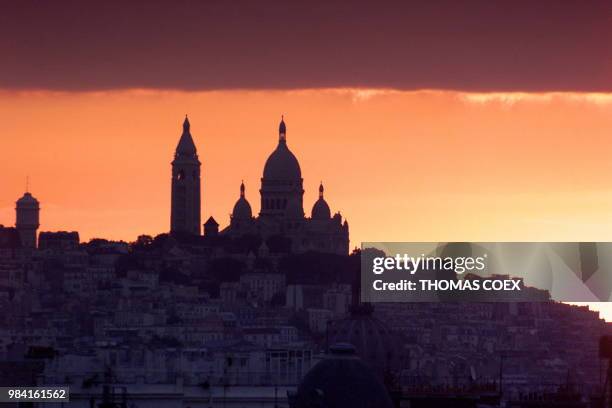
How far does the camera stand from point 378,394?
68.2 meters

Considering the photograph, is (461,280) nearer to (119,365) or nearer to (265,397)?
(119,365)

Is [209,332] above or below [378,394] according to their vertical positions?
above

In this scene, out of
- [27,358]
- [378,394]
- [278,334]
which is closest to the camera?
[378,394]

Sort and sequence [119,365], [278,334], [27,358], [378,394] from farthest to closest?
[278,334] < [119,365] < [27,358] < [378,394]

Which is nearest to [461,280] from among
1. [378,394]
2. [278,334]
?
[278,334]

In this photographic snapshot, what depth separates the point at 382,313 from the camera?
198 m

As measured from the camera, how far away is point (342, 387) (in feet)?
227

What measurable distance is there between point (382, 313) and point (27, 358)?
84.4 metres

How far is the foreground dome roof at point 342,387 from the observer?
67.8 m

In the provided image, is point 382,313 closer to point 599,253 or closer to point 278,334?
point 278,334

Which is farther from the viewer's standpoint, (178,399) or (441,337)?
(441,337)

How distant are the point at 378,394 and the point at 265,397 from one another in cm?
2874

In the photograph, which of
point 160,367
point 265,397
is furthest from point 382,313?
point 265,397

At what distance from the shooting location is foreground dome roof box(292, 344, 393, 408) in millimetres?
67750
